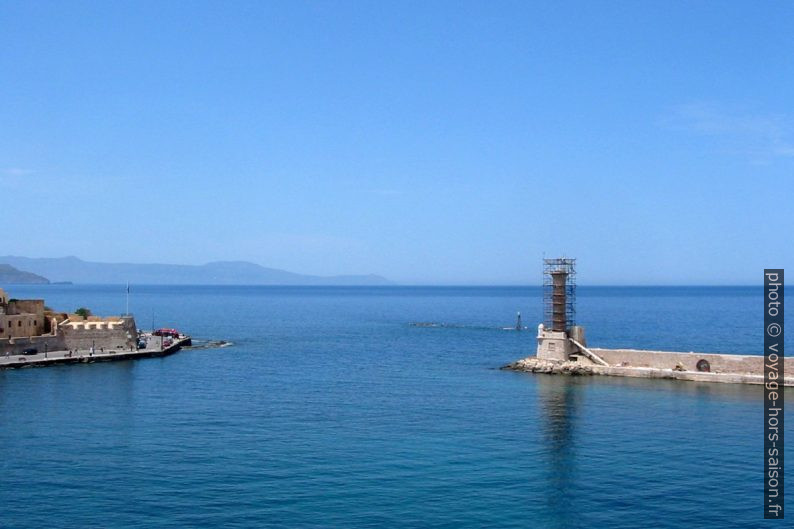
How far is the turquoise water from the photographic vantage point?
29172 millimetres

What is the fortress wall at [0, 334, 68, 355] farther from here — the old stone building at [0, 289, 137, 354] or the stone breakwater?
the stone breakwater

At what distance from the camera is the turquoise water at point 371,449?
29.2 meters

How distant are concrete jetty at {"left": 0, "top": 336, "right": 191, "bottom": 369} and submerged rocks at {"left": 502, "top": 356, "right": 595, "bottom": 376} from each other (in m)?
36.8

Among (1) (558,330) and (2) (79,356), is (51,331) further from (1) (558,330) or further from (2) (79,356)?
(1) (558,330)

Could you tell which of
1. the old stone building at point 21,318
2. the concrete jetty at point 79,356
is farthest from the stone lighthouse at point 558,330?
the old stone building at point 21,318

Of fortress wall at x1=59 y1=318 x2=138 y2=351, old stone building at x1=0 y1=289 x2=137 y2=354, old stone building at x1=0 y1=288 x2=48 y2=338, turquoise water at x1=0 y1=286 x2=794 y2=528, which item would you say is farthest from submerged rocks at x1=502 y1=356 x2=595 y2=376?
old stone building at x1=0 y1=288 x2=48 y2=338

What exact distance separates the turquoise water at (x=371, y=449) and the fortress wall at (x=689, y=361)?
9.34 feet

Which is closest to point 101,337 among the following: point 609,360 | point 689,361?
point 609,360

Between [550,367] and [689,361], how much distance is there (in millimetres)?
11284

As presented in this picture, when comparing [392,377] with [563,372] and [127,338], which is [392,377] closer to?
[563,372]

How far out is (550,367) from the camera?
66.5 m

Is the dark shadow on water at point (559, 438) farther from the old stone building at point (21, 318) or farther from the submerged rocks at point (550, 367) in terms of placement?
the old stone building at point (21, 318)

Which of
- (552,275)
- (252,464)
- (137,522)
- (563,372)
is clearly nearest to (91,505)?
(137,522)

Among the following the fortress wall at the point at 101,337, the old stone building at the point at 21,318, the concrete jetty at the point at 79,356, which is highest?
the old stone building at the point at 21,318
